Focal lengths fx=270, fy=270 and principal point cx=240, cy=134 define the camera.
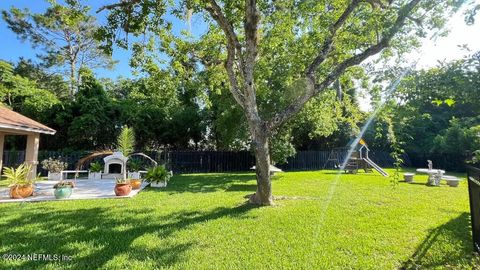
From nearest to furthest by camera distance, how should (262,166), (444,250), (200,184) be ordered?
(444,250) < (262,166) < (200,184)

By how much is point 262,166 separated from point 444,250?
12.3 ft

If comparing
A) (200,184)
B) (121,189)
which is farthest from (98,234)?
(200,184)

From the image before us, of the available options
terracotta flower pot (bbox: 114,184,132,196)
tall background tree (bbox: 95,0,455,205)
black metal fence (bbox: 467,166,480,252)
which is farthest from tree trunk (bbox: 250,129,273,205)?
terracotta flower pot (bbox: 114,184,132,196)

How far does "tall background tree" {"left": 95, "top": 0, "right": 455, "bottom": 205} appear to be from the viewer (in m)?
5.86

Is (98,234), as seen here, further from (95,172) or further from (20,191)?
(95,172)

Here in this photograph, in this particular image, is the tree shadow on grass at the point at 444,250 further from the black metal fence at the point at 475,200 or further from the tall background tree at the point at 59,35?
the tall background tree at the point at 59,35

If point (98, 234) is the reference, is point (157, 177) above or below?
above

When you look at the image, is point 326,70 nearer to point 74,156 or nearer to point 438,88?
point 438,88

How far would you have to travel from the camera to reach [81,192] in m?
8.77

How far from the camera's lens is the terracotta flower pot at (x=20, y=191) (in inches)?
294

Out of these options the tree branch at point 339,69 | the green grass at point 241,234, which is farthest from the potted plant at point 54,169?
the tree branch at point 339,69

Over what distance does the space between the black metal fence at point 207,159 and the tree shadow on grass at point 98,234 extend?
9646 millimetres

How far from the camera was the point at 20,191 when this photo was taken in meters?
7.56

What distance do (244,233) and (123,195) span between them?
487 cm
